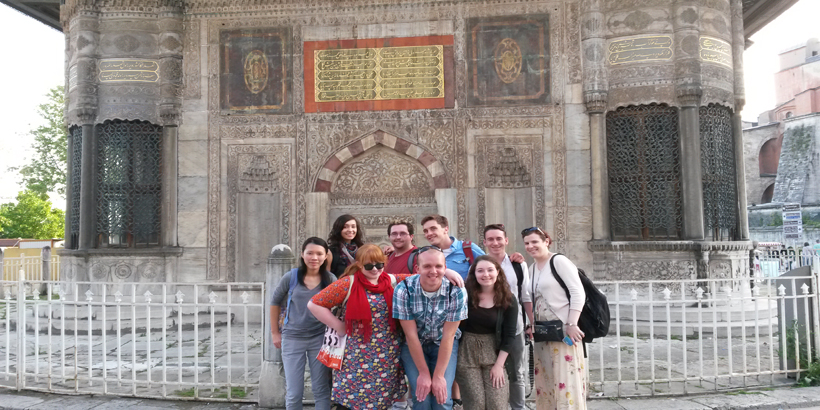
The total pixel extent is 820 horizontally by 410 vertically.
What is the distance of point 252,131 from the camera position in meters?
9.03

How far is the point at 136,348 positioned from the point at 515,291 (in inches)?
205

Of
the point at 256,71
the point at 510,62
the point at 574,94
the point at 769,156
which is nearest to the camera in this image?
the point at 574,94

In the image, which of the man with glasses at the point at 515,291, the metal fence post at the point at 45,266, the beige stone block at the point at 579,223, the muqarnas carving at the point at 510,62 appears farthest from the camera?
the metal fence post at the point at 45,266

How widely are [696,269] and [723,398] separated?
3.98 meters

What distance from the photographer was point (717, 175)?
27.6ft

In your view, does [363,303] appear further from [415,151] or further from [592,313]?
[415,151]

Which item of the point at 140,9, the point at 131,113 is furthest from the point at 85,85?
the point at 140,9

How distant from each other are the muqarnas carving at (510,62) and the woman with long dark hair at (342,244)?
507 centimetres

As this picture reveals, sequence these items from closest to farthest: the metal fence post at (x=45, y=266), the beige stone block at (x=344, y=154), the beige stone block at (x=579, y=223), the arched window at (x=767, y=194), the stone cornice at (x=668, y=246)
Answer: the stone cornice at (x=668, y=246) → the beige stone block at (x=579, y=223) → the beige stone block at (x=344, y=154) → the metal fence post at (x=45, y=266) → the arched window at (x=767, y=194)

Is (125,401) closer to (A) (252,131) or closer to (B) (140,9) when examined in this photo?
(A) (252,131)

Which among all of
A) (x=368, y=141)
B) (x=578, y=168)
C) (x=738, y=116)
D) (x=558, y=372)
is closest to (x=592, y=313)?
(x=558, y=372)

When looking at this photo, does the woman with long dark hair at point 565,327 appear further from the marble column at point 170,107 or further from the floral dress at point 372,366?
the marble column at point 170,107

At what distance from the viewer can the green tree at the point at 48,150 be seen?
993 inches

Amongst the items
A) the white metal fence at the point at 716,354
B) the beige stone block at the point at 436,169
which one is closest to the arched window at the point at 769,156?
the beige stone block at the point at 436,169
